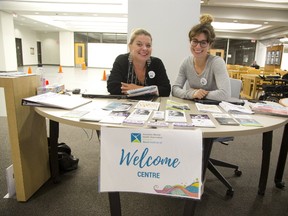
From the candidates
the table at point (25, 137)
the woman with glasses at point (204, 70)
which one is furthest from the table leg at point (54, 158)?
the woman with glasses at point (204, 70)

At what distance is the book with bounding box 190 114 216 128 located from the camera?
2.98 feet

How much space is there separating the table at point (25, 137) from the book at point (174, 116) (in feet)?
3.00

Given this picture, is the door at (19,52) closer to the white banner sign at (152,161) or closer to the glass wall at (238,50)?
the glass wall at (238,50)

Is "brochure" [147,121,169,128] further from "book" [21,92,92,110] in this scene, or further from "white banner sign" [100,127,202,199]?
"book" [21,92,92,110]

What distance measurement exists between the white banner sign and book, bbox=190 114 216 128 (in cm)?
12

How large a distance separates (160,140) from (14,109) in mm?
996

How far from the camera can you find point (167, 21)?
2.71m

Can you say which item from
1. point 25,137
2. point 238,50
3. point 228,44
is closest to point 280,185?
point 25,137

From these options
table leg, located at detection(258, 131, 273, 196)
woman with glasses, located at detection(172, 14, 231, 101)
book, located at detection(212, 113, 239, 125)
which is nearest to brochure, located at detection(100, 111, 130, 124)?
book, located at detection(212, 113, 239, 125)

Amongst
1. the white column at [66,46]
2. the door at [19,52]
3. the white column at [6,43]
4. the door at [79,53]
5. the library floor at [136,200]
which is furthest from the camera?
the door at [79,53]

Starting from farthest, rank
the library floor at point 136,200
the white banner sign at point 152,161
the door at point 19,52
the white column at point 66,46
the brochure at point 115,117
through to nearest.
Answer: the white column at point 66,46 < the door at point 19,52 < the library floor at point 136,200 < the brochure at point 115,117 < the white banner sign at point 152,161

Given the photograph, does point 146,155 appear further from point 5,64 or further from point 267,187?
point 5,64

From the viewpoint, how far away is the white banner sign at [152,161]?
787 millimetres

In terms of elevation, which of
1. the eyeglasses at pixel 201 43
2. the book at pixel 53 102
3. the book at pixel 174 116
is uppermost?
the eyeglasses at pixel 201 43
